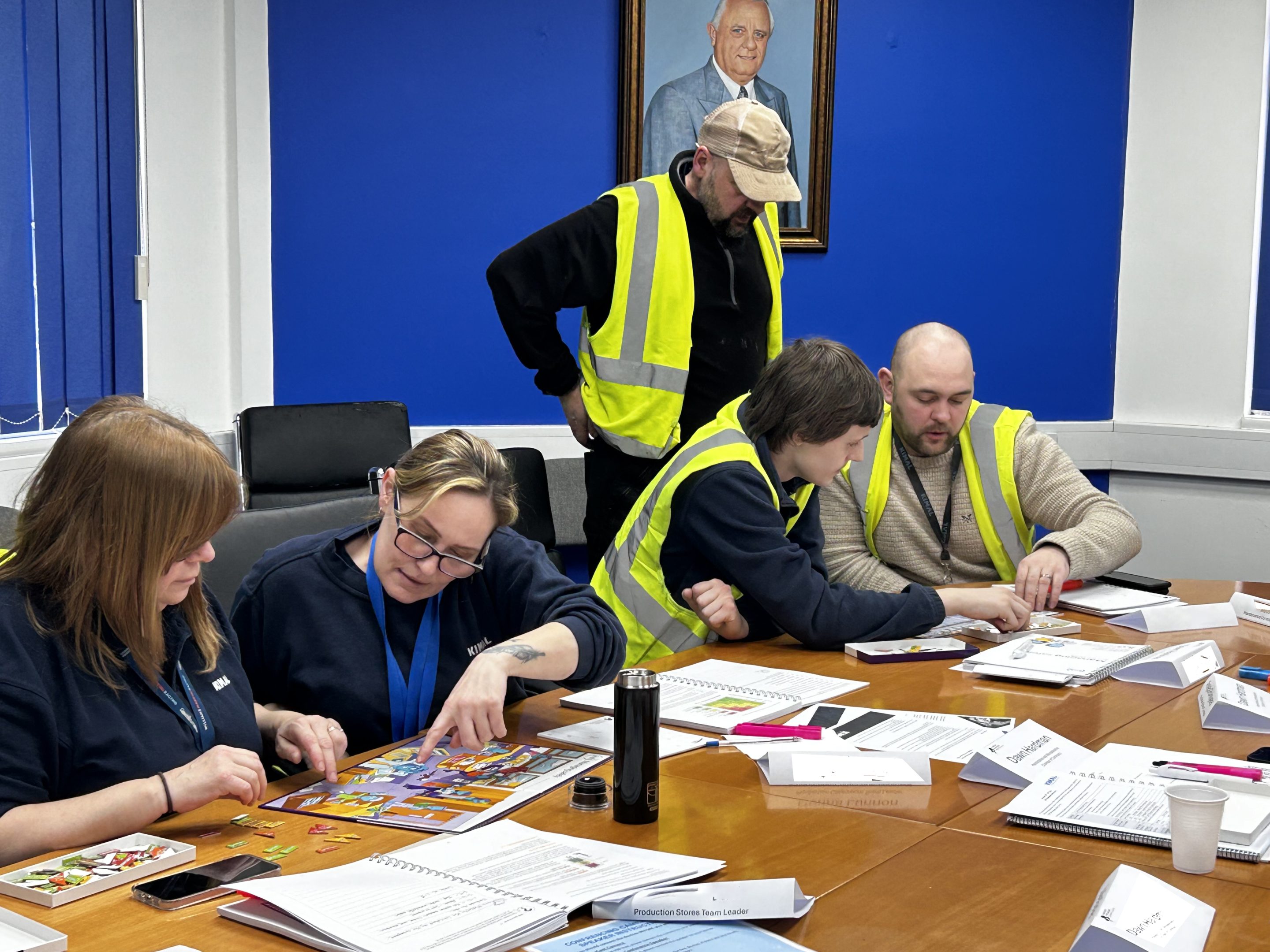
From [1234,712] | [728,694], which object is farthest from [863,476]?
[1234,712]

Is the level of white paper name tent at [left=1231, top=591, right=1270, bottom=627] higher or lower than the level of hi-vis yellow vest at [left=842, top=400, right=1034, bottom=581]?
lower

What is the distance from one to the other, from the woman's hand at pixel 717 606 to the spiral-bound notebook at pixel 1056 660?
0.44 m

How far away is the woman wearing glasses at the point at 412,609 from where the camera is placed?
6.64 ft

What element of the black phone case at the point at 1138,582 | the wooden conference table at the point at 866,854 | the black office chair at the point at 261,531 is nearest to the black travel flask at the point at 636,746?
the wooden conference table at the point at 866,854

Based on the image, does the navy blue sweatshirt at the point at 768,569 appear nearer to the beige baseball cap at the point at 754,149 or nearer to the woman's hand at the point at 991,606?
the woman's hand at the point at 991,606

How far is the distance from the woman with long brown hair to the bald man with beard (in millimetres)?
1842

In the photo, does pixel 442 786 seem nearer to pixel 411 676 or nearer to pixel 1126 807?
pixel 411 676

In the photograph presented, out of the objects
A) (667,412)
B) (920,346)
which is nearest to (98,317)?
(667,412)

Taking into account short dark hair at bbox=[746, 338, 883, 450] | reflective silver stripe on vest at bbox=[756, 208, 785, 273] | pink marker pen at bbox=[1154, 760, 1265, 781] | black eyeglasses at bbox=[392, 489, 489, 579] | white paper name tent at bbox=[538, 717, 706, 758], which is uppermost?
reflective silver stripe on vest at bbox=[756, 208, 785, 273]

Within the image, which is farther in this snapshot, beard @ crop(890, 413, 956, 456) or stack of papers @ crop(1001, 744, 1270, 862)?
beard @ crop(890, 413, 956, 456)

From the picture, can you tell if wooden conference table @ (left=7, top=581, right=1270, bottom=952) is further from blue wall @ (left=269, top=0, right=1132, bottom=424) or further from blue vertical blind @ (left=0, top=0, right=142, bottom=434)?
blue wall @ (left=269, top=0, right=1132, bottom=424)

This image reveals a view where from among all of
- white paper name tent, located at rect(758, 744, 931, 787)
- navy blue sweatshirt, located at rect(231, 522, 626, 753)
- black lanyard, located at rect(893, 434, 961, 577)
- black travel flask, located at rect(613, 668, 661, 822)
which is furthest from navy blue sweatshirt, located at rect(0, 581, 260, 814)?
black lanyard, located at rect(893, 434, 961, 577)

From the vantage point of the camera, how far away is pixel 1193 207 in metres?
4.98

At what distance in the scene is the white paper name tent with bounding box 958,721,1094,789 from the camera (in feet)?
Result: 5.78
